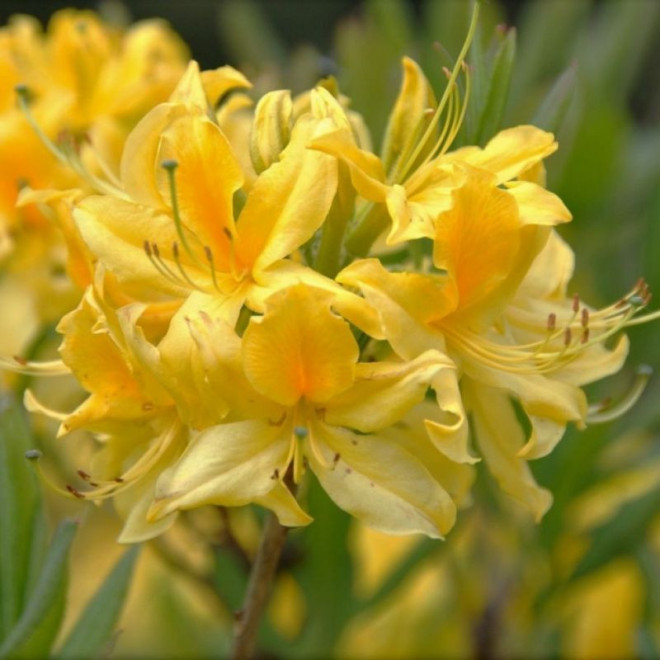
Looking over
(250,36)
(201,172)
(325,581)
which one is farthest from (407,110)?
(250,36)

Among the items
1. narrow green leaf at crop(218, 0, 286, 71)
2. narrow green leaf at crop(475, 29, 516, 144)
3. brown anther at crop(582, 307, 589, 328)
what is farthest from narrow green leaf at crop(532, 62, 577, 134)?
narrow green leaf at crop(218, 0, 286, 71)

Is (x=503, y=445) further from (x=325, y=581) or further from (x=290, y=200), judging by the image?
(x=325, y=581)

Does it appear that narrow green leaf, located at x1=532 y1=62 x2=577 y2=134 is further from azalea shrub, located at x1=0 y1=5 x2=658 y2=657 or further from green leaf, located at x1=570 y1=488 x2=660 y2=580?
green leaf, located at x1=570 y1=488 x2=660 y2=580

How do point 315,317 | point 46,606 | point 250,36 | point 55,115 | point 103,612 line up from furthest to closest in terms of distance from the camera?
point 250,36, point 55,115, point 103,612, point 46,606, point 315,317

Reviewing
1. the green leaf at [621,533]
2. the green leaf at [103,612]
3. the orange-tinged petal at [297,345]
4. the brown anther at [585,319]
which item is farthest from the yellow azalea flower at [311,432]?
the green leaf at [621,533]

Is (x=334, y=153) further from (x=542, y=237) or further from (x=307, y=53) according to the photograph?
(x=307, y=53)
